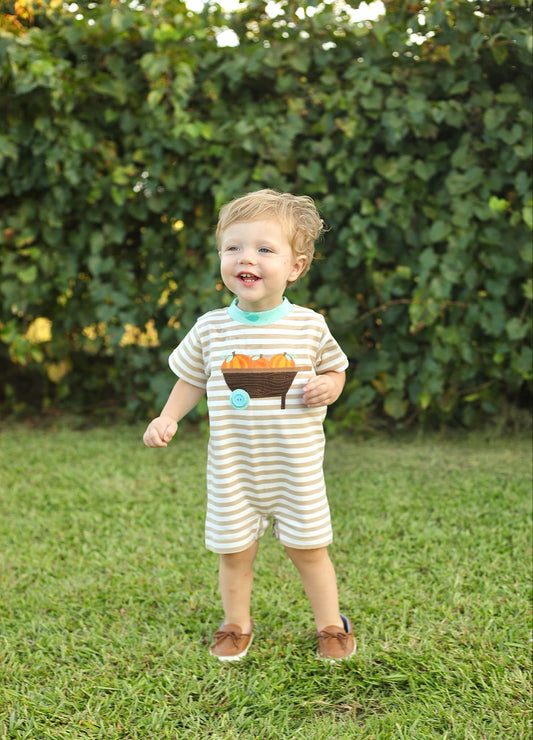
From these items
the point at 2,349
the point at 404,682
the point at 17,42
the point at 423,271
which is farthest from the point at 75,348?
the point at 404,682

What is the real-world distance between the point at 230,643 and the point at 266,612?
0.25m

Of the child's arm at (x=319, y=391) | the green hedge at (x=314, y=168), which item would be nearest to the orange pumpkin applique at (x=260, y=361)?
the child's arm at (x=319, y=391)

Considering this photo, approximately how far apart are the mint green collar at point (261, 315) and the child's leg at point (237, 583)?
23.9 inches

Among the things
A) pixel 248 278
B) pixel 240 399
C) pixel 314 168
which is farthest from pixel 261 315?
pixel 314 168

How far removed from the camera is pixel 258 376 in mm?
1763

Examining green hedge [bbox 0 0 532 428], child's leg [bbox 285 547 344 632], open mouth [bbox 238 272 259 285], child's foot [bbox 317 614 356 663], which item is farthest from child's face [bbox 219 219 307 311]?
green hedge [bbox 0 0 532 428]

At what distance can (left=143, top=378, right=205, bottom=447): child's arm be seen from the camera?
1810 mm

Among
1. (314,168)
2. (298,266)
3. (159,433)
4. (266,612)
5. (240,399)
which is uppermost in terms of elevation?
(314,168)

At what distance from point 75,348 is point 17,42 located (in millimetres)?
1888

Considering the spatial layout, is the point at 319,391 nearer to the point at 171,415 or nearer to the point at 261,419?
the point at 261,419

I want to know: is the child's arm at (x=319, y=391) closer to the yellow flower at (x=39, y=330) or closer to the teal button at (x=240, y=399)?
the teal button at (x=240, y=399)

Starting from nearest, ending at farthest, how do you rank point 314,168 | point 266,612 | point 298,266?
point 298,266 → point 266,612 → point 314,168

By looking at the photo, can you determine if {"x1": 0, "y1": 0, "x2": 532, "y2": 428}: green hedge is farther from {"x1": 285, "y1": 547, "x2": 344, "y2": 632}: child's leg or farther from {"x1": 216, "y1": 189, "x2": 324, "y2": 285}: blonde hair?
{"x1": 285, "y1": 547, "x2": 344, "y2": 632}: child's leg

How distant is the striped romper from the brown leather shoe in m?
0.28
